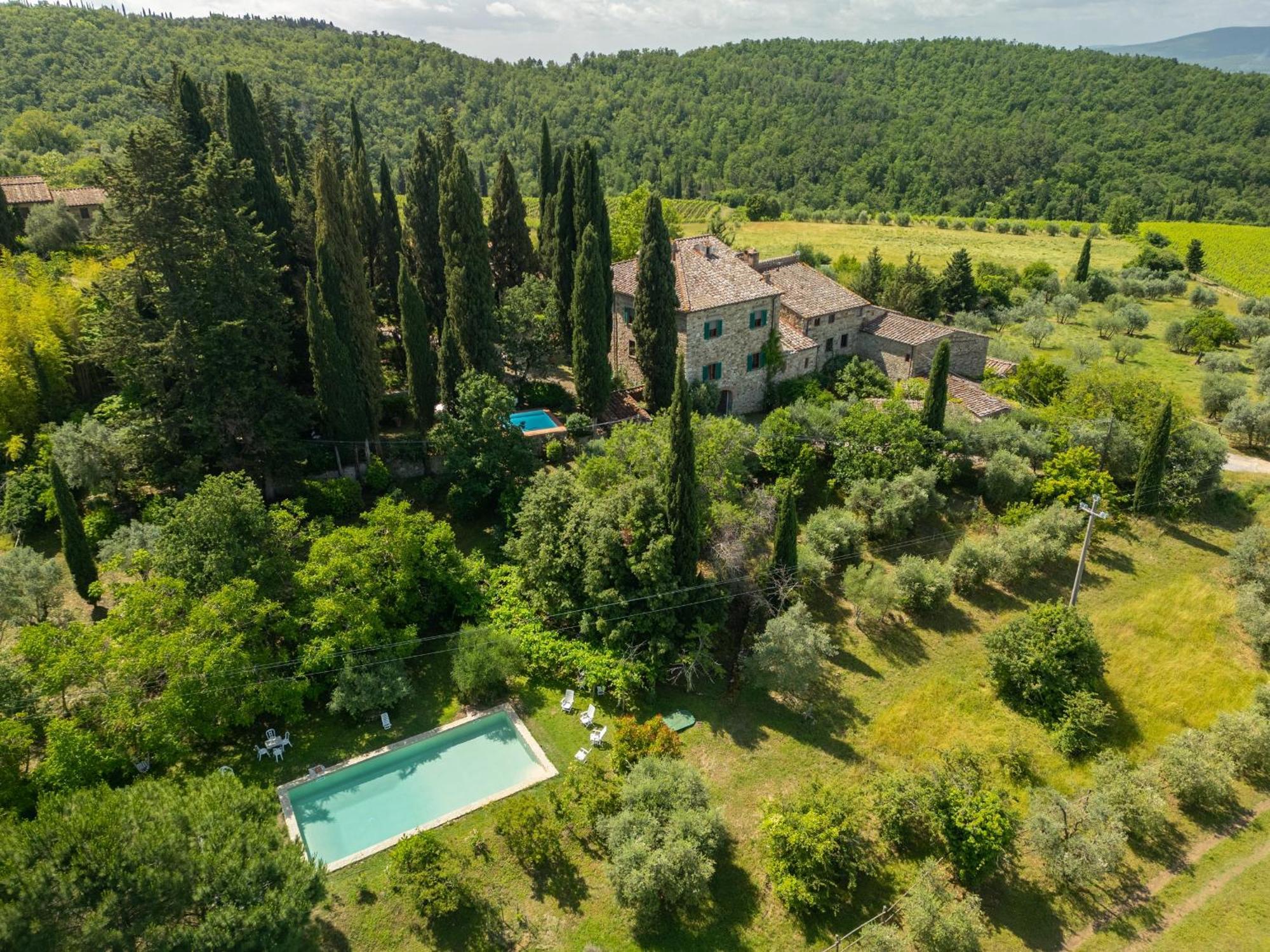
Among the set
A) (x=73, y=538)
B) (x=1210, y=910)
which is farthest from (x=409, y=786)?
(x=1210, y=910)

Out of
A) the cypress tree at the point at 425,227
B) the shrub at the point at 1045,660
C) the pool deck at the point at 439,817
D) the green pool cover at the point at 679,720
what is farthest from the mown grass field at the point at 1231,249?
the pool deck at the point at 439,817

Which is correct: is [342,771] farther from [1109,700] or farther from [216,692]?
[1109,700]

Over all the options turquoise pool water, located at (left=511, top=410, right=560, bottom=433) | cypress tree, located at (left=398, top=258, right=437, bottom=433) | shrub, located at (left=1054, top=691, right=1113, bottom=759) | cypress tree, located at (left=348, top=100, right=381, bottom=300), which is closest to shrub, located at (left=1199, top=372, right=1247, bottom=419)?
shrub, located at (left=1054, top=691, right=1113, bottom=759)

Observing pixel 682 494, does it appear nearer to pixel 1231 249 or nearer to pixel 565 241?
pixel 565 241

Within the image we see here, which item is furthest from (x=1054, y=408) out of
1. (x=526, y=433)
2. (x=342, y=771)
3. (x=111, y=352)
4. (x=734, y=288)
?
(x=111, y=352)

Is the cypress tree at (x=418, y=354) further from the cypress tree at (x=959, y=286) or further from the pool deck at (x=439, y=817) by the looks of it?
the cypress tree at (x=959, y=286)

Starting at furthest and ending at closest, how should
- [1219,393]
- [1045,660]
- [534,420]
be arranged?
1. [1219,393]
2. [534,420]
3. [1045,660]

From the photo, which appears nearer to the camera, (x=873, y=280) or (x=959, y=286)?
(x=873, y=280)
